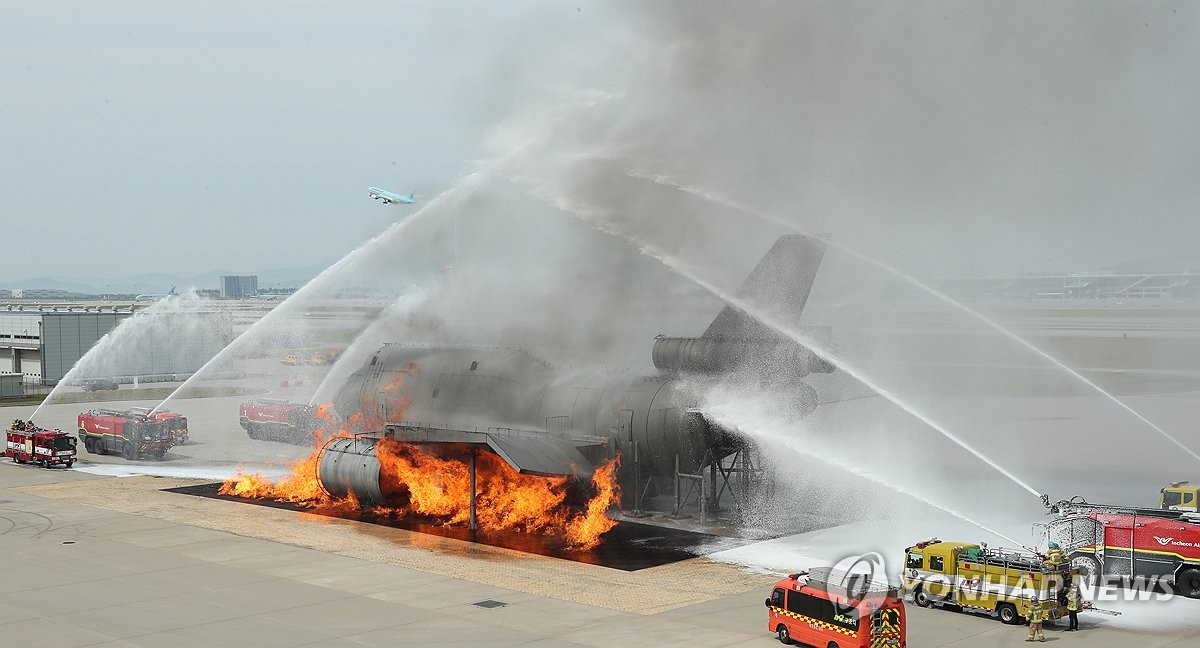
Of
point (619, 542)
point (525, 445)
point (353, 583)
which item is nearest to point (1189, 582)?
point (619, 542)

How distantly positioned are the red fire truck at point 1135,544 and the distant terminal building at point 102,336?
3359 inches

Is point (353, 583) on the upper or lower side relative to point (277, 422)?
lower

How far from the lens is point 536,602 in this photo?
29.9m

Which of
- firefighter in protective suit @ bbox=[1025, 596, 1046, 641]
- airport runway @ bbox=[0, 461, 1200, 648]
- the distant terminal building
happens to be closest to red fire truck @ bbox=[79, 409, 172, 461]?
airport runway @ bbox=[0, 461, 1200, 648]

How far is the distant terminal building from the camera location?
100 meters

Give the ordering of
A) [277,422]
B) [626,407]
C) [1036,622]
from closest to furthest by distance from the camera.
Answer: [1036,622]
[626,407]
[277,422]

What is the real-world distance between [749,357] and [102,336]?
79685mm

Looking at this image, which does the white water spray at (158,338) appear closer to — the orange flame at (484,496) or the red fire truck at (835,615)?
the orange flame at (484,496)

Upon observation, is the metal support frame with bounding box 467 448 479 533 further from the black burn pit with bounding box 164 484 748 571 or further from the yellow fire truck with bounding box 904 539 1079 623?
the yellow fire truck with bounding box 904 539 1079 623

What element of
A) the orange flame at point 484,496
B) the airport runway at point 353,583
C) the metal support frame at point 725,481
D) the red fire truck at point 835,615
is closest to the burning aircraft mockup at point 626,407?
the metal support frame at point 725,481

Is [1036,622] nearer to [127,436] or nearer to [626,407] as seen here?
[626,407]

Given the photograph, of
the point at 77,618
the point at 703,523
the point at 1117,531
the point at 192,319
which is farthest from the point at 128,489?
the point at 192,319

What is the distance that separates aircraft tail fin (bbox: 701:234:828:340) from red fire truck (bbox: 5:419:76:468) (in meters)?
38.0

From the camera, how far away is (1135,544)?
31406 millimetres
